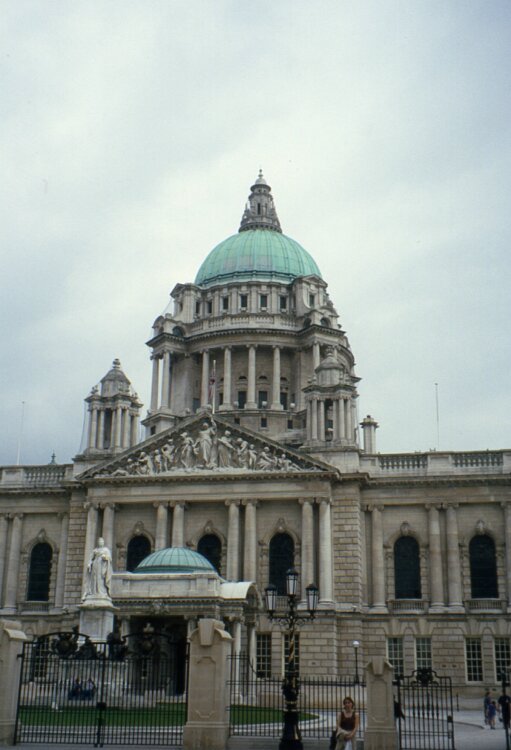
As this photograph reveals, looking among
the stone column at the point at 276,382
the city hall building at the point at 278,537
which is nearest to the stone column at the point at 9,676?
the city hall building at the point at 278,537

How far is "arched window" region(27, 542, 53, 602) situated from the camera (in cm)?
6594

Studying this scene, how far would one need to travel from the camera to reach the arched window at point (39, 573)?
65.9 metres

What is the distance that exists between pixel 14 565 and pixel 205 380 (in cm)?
2096

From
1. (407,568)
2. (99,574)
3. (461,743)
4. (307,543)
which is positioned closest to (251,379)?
(307,543)

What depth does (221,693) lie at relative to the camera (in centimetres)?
2747

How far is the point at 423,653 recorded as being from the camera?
194 feet

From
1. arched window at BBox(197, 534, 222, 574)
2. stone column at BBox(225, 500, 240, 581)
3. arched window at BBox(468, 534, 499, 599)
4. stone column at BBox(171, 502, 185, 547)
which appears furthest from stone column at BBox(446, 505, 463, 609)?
stone column at BBox(171, 502, 185, 547)

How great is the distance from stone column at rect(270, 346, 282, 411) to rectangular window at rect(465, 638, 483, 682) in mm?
24375

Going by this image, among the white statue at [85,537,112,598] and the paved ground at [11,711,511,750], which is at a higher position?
the white statue at [85,537,112,598]

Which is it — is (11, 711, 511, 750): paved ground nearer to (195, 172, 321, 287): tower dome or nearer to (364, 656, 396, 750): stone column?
(364, 656, 396, 750): stone column

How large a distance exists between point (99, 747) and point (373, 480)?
121 feet

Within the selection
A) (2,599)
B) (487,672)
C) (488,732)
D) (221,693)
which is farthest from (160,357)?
(221,693)

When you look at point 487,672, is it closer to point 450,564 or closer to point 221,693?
point 450,564

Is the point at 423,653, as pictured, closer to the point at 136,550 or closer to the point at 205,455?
the point at 205,455
